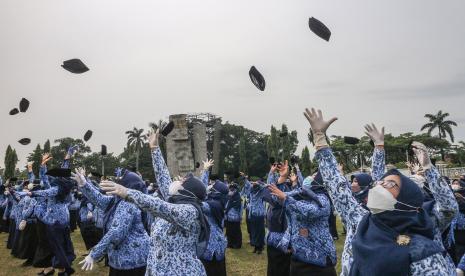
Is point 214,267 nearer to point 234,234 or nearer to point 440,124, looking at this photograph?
point 234,234

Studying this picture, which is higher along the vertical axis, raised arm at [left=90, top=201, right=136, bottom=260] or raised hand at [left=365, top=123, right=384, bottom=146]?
raised hand at [left=365, top=123, right=384, bottom=146]

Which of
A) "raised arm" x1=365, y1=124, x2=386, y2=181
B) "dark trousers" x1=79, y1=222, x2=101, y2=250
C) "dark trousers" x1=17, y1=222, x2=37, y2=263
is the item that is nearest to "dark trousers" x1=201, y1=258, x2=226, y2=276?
"raised arm" x1=365, y1=124, x2=386, y2=181

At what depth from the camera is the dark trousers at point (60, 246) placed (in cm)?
863

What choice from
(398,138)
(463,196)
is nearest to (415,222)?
(463,196)

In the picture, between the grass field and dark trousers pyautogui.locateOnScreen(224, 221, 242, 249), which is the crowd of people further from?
dark trousers pyautogui.locateOnScreen(224, 221, 242, 249)

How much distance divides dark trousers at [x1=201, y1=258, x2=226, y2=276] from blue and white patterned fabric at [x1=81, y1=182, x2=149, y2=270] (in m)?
1.75

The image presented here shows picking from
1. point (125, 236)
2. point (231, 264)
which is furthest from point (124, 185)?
point (231, 264)

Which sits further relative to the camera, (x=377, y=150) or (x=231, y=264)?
(x=231, y=264)

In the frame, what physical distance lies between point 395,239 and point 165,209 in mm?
1927

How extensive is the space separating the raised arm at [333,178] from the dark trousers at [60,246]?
754 cm

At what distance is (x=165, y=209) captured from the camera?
135 inches

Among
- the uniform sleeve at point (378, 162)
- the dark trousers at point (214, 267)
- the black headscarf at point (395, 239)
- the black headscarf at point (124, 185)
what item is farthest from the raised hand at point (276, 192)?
the dark trousers at point (214, 267)

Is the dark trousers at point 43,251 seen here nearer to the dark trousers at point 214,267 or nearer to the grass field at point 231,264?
the grass field at point 231,264

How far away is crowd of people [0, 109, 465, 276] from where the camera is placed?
2.53 m
